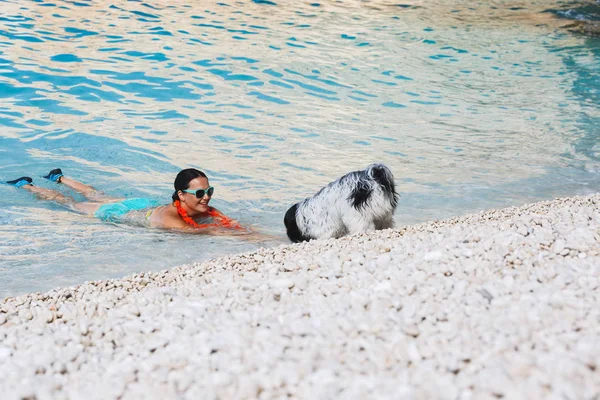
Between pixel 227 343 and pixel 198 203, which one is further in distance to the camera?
pixel 198 203

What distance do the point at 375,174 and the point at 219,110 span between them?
22.1 ft

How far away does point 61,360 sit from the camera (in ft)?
10.0

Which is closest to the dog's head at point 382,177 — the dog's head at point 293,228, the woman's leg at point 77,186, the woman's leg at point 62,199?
the dog's head at point 293,228

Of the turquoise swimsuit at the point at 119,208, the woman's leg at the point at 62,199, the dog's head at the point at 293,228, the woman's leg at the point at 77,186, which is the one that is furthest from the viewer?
the woman's leg at the point at 77,186

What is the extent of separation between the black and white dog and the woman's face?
5.34ft

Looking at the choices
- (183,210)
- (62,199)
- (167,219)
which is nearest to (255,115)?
(62,199)

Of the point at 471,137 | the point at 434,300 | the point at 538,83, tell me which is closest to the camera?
the point at 434,300

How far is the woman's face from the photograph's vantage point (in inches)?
278

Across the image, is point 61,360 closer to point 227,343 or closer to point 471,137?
point 227,343

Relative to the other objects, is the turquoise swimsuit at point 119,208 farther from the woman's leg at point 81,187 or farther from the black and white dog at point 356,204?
the black and white dog at point 356,204

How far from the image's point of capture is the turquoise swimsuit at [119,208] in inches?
287

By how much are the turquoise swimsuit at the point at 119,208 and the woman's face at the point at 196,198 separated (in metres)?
0.66

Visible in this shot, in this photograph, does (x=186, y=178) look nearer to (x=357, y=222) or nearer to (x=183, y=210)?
(x=183, y=210)

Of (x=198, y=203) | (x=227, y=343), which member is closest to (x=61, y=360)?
(x=227, y=343)
